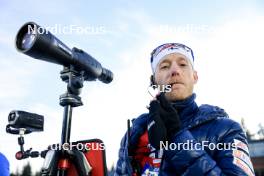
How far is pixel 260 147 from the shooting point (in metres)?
36.7

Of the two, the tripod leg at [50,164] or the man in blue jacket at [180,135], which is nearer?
the man in blue jacket at [180,135]

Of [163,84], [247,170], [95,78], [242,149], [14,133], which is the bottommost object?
[247,170]

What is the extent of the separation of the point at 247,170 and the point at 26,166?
63.4 metres

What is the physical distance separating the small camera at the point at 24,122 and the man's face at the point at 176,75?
103 centimetres

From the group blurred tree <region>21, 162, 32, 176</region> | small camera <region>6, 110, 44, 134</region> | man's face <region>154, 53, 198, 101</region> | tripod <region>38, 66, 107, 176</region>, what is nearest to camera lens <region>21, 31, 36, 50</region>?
tripod <region>38, 66, 107, 176</region>

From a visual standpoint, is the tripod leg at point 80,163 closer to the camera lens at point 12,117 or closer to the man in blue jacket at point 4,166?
the camera lens at point 12,117

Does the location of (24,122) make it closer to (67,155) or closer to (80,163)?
(67,155)

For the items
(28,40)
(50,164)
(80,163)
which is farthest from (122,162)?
(28,40)

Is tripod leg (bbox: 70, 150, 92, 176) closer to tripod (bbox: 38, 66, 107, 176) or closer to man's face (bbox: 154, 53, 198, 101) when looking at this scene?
tripod (bbox: 38, 66, 107, 176)

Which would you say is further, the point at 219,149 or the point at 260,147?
the point at 260,147

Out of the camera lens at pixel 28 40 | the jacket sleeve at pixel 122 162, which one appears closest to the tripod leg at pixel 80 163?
the jacket sleeve at pixel 122 162

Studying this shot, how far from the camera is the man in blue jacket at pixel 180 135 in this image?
76.1 inches

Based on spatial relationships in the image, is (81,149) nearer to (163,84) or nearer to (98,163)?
(98,163)

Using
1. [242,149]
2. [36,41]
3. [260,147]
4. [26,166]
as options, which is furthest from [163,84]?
[26,166]
